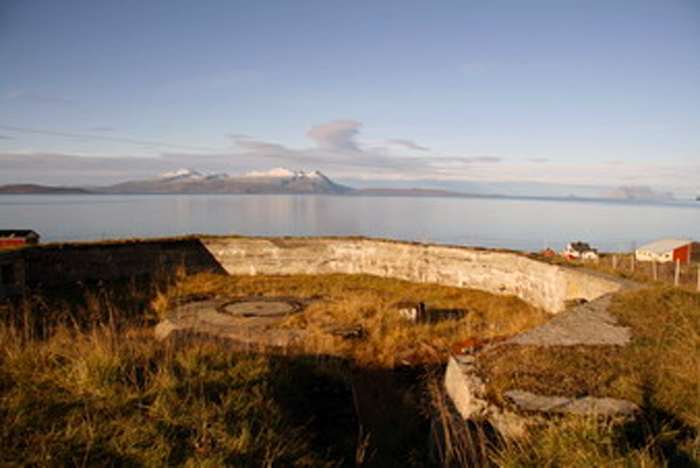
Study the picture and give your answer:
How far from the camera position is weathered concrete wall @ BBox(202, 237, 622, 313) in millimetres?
12305

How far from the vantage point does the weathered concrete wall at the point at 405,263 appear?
12.3 m

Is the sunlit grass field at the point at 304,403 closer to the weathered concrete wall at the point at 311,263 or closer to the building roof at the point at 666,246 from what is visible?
the weathered concrete wall at the point at 311,263

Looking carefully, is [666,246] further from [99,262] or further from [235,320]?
[99,262]

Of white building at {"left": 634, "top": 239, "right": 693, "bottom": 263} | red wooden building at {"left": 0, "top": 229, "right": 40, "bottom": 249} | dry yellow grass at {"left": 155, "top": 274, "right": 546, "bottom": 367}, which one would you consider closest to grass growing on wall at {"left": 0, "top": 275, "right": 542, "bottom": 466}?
dry yellow grass at {"left": 155, "top": 274, "right": 546, "bottom": 367}

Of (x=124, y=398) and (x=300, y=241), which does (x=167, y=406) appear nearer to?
(x=124, y=398)

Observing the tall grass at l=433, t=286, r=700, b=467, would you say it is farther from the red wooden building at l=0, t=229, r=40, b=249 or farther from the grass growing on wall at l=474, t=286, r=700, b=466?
the red wooden building at l=0, t=229, r=40, b=249

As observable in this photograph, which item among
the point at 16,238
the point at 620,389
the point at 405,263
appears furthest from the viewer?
the point at 16,238

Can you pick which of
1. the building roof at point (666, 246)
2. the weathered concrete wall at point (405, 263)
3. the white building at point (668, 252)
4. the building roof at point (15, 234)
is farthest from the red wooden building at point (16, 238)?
the building roof at point (666, 246)

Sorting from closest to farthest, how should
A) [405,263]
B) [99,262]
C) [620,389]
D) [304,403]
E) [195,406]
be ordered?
[195,406] → [620,389] → [304,403] → [99,262] → [405,263]

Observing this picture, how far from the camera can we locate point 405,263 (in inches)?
631

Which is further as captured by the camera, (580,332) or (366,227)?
(366,227)


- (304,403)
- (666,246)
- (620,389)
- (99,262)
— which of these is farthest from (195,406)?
(666,246)

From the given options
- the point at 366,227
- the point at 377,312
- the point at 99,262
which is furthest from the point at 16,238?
the point at 366,227

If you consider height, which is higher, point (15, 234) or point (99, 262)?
point (15, 234)
